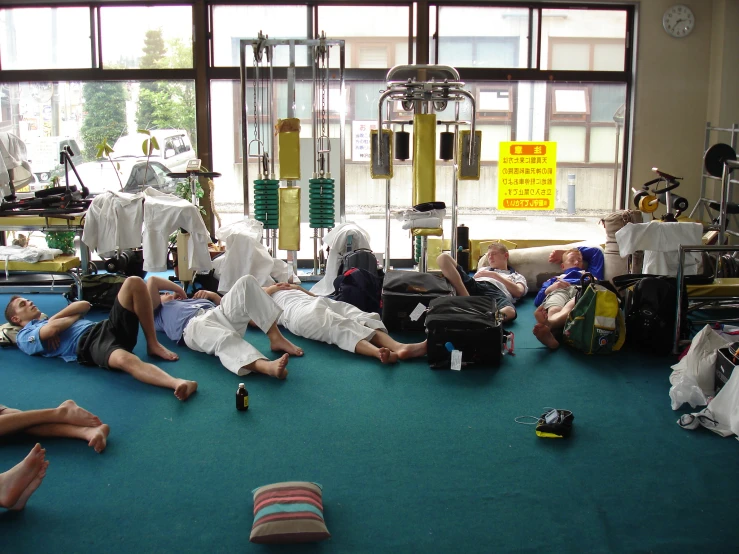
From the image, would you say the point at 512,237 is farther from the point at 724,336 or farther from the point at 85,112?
the point at 85,112

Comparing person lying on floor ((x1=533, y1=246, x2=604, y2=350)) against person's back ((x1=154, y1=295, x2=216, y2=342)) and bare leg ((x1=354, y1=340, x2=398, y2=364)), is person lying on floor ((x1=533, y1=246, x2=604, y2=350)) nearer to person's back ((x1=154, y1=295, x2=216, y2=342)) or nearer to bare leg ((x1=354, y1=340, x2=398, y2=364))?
bare leg ((x1=354, y1=340, x2=398, y2=364))

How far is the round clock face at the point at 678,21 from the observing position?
8320 mm

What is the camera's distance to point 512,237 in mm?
8820

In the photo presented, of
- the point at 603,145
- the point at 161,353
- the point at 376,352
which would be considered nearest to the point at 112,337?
the point at 161,353

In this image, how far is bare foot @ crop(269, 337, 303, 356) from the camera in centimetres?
536

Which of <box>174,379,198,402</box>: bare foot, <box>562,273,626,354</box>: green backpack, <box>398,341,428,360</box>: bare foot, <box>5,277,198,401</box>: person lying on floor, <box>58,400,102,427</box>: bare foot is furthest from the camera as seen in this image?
<box>562,273,626,354</box>: green backpack

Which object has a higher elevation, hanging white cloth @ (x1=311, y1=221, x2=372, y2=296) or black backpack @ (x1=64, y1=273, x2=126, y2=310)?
hanging white cloth @ (x1=311, y1=221, x2=372, y2=296)

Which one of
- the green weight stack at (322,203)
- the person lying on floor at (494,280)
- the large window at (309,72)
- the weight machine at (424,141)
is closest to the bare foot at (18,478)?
the person lying on floor at (494,280)

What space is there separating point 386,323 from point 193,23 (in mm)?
4289

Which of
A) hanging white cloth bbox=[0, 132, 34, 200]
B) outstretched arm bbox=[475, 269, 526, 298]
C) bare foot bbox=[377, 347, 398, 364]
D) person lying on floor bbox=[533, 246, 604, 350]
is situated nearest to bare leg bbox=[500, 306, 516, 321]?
person lying on floor bbox=[533, 246, 604, 350]

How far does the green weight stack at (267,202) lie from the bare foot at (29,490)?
464 cm

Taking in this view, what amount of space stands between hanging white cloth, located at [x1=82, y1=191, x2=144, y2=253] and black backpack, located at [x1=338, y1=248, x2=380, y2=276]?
1.82 meters

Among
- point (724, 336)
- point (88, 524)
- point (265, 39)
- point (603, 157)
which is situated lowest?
point (88, 524)

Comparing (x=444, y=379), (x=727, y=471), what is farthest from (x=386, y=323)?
(x=727, y=471)
